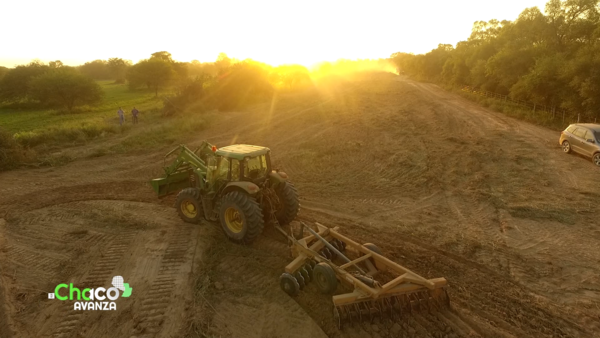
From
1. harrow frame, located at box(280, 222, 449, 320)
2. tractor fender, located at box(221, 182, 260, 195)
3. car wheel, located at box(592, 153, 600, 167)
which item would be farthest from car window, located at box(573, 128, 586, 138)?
tractor fender, located at box(221, 182, 260, 195)

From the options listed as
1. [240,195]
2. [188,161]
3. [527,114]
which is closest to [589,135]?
[527,114]

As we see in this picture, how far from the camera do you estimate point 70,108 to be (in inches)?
1391

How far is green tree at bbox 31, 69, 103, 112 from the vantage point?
3516cm

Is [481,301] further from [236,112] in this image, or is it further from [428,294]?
[236,112]

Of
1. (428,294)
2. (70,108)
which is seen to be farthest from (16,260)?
(70,108)

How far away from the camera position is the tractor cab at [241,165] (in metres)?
7.60

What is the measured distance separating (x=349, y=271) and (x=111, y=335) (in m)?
4.01

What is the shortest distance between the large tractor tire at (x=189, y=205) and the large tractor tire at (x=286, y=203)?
6.84 ft

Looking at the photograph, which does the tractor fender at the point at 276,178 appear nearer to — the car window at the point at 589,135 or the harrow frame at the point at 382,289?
the harrow frame at the point at 382,289

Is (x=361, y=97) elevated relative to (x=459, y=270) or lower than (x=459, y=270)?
elevated

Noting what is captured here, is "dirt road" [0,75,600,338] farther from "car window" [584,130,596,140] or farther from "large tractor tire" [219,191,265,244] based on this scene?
"car window" [584,130,596,140]

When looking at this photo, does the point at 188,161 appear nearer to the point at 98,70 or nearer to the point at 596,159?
the point at 596,159
